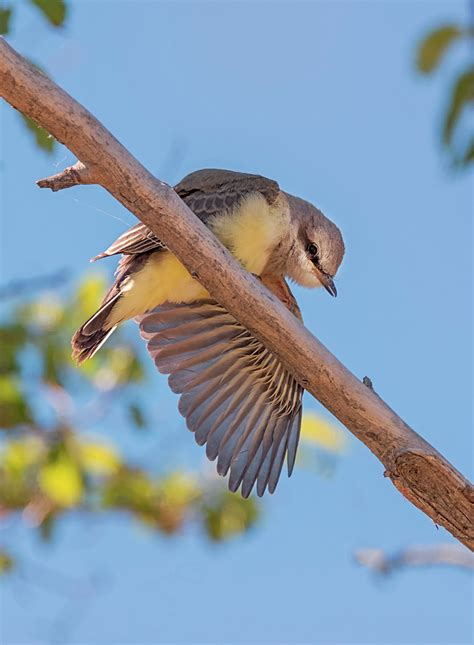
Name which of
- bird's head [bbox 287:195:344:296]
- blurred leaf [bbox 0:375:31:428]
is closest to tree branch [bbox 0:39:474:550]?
bird's head [bbox 287:195:344:296]

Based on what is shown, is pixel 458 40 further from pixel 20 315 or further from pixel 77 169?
pixel 20 315

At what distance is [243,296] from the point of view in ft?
12.4

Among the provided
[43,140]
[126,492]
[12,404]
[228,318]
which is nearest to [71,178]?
[43,140]

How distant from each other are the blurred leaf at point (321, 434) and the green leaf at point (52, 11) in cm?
316

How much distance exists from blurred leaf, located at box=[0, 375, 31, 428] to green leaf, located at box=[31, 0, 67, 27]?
106 inches

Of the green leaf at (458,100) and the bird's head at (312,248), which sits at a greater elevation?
the green leaf at (458,100)

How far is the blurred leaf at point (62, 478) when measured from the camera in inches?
244

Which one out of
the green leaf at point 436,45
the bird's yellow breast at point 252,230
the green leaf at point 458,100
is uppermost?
the green leaf at point 436,45

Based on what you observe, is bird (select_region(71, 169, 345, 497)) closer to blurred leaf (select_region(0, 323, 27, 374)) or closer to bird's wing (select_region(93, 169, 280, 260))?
bird's wing (select_region(93, 169, 280, 260))

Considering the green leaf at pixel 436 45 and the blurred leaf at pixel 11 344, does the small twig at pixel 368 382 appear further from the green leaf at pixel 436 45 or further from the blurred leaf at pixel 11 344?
the blurred leaf at pixel 11 344

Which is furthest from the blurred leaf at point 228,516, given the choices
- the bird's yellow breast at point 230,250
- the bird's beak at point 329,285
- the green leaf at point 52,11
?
the green leaf at point 52,11

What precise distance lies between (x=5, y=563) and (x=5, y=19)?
Result: 3.74 m

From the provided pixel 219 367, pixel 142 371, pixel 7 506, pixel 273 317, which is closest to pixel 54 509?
pixel 7 506

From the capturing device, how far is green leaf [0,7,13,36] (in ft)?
11.9
